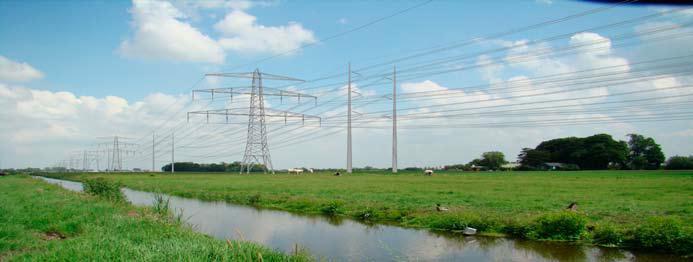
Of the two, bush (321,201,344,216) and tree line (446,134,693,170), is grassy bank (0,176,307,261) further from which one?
tree line (446,134,693,170)

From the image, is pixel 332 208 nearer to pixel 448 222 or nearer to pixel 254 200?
pixel 448 222

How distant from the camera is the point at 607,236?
1475 centimetres

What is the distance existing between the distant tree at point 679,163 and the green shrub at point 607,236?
8217 centimetres

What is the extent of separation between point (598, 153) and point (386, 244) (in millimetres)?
94531

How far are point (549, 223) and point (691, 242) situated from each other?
3802mm

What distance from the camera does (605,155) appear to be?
9650 cm

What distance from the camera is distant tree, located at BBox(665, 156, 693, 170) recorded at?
84.5 m

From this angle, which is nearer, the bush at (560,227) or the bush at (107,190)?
the bush at (560,227)

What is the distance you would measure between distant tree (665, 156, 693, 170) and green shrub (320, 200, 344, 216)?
79.1 meters

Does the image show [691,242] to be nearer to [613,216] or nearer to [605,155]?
[613,216]

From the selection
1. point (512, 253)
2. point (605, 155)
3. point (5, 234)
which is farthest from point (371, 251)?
point (605, 155)

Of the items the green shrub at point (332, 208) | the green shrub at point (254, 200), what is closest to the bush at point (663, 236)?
the green shrub at point (332, 208)

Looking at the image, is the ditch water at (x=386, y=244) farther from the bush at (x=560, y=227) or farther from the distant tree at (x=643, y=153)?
the distant tree at (x=643, y=153)

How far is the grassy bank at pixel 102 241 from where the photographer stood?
9742mm
